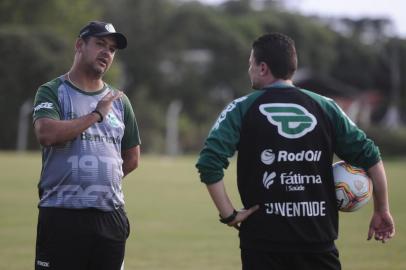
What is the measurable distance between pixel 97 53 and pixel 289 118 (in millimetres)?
1452

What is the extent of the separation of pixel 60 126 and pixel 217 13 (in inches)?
2955

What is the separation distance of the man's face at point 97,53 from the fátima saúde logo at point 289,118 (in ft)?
4.02

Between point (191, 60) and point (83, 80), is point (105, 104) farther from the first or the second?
point (191, 60)

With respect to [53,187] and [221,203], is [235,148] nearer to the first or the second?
[221,203]

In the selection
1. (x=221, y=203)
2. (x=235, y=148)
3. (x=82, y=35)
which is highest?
(x=82, y=35)

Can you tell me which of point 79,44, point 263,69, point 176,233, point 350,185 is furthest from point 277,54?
point 176,233

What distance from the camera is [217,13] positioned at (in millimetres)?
78625

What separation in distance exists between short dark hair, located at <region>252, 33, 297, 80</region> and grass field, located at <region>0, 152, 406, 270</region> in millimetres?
5011

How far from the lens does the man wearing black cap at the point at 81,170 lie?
4.85m

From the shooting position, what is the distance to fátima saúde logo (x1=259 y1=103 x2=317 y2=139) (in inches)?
178

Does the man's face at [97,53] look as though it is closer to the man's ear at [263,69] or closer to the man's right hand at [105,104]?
the man's right hand at [105,104]

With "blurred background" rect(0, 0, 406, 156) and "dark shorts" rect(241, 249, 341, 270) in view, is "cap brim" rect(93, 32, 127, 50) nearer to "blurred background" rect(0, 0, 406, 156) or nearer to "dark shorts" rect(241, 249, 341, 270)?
"dark shorts" rect(241, 249, 341, 270)

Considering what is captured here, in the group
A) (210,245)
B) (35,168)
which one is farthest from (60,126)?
(35,168)

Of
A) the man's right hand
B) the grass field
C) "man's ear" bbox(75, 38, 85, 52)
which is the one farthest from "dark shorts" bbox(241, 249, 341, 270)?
the grass field
